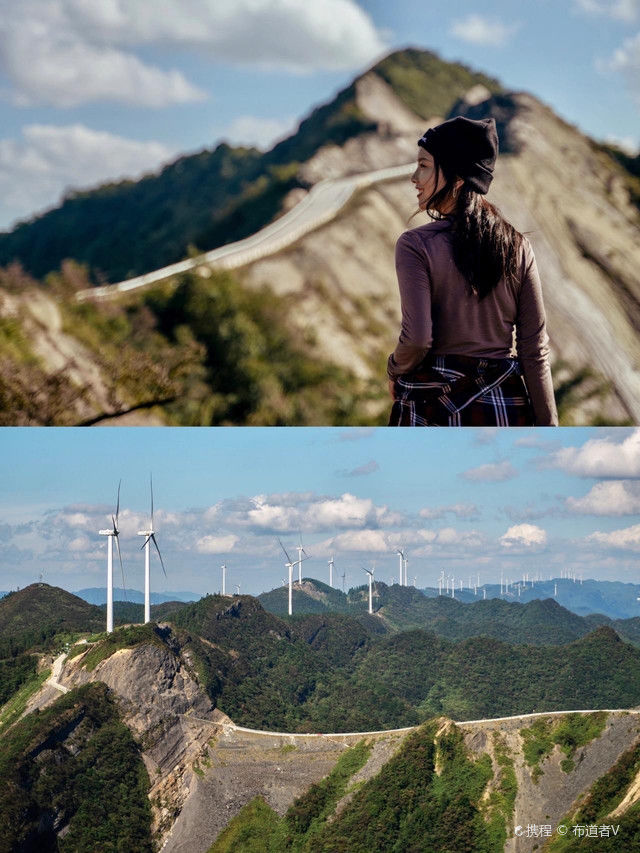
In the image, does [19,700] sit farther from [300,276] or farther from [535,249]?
[535,249]

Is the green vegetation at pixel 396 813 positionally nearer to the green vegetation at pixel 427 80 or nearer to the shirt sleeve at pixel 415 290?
the shirt sleeve at pixel 415 290

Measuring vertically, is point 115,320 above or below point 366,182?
below

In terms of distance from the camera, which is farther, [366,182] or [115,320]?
[366,182]

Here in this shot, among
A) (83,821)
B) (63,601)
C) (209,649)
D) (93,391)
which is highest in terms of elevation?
(93,391)

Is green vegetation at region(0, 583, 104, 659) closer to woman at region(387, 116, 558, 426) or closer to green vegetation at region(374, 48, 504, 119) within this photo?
woman at region(387, 116, 558, 426)

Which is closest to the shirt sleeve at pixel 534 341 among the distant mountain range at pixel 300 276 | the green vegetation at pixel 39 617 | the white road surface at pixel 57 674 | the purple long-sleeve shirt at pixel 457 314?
the purple long-sleeve shirt at pixel 457 314

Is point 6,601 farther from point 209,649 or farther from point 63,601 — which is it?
point 209,649

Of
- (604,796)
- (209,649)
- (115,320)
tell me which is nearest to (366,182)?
(115,320)

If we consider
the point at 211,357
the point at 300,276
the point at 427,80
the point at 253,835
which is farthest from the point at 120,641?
the point at 427,80
